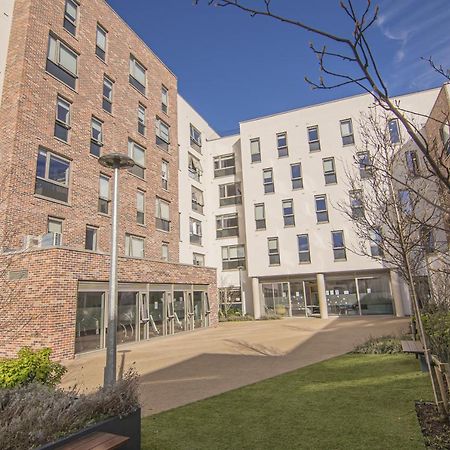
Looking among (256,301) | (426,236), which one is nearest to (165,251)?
(256,301)

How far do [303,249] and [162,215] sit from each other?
10879mm

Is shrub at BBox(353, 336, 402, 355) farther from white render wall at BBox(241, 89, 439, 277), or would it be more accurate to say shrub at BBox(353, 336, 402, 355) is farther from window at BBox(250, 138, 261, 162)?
window at BBox(250, 138, 261, 162)

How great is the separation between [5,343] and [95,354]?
2958 millimetres

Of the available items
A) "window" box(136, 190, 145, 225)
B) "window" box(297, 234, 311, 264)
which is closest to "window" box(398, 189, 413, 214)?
"window" box(136, 190, 145, 225)

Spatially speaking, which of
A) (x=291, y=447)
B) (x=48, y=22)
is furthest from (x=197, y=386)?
(x=48, y=22)

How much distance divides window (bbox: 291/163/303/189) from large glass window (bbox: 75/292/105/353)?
1853cm

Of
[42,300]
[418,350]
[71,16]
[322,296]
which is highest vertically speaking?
[71,16]

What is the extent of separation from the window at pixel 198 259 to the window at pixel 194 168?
625 centimetres

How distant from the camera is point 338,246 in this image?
26453 millimetres

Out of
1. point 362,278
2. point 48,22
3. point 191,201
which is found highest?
point 48,22

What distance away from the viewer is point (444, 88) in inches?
704

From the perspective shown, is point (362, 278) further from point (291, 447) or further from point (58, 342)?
point (291, 447)

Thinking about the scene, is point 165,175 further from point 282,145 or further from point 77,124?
point 282,145

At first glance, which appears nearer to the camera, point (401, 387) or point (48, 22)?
point (401, 387)
